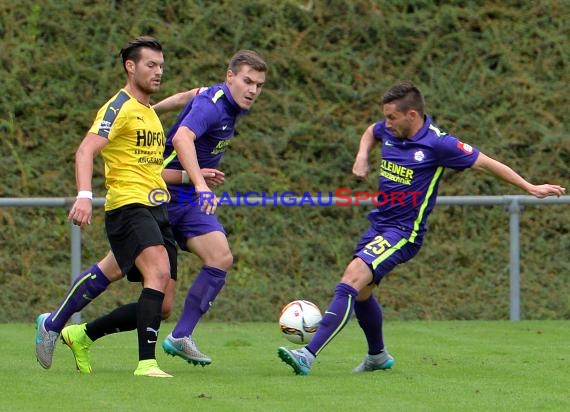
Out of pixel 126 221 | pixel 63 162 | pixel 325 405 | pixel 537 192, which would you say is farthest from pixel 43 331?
pixel 63 162

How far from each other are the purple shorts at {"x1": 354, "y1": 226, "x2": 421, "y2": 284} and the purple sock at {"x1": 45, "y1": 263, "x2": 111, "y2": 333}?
5.62 ft

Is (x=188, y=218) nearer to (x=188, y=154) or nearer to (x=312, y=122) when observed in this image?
(x=188, y=154)

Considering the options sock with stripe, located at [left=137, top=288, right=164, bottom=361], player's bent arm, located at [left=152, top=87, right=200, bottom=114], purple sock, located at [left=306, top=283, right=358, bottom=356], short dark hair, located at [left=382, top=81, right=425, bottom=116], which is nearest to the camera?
sock with stripe, located at [left=137, top=288, right=164, bottom=361]

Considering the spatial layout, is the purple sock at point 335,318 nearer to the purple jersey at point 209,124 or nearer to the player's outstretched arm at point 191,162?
the player's outstretched arm at point 191,162

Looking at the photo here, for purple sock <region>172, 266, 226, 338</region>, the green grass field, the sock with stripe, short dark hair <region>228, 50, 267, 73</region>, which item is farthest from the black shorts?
short dark hair <region>228, 50, 267, 73</region>

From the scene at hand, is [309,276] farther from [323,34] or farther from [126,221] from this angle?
[126,221]

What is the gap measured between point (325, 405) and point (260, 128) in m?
9.15

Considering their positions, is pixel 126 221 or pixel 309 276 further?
pixel 309 276

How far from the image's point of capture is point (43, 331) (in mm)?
8000

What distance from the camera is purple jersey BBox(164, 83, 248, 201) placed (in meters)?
8.30

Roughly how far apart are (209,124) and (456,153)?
5.55 ft

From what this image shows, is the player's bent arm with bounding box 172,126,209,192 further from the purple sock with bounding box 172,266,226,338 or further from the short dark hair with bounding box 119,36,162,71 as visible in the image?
the purple sock with bounding box 172,266,226,338

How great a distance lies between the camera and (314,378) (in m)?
7.75

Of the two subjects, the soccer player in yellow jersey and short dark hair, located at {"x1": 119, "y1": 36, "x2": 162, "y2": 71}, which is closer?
the soccer player in yellow jersey
